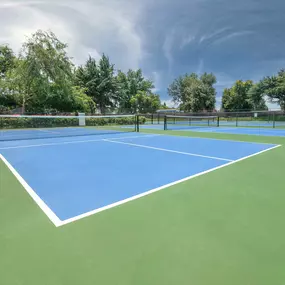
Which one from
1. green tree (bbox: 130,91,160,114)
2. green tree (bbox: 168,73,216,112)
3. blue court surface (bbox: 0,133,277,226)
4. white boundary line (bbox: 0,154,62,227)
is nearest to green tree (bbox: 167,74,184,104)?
green tree (bbox: 168,73,216,112)

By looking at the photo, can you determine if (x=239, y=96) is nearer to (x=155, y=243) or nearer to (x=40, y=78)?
(x=40, y=78)

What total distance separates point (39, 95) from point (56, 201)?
21139 mm

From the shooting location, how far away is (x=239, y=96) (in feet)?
133

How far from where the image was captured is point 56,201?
110 inches

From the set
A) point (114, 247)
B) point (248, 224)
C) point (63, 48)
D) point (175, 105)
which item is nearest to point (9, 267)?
point (114, 247)

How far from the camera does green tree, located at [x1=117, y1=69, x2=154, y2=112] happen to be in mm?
37969

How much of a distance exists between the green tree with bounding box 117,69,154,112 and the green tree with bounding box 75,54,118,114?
290 centimetres

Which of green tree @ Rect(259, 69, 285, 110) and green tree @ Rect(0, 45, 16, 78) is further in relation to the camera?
green tree @ Rect(259, 69, 285, 110)

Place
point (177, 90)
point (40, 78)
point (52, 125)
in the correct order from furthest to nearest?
point (177, 90) < point (40, 78) < point (52, 125)

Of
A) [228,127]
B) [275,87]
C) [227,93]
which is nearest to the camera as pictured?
[228,127]

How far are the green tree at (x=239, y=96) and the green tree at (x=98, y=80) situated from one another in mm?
22643

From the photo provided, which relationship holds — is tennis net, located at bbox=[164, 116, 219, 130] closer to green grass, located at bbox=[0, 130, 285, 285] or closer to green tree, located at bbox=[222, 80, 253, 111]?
green grass, located at bbox=[0, 130, 285, 285]

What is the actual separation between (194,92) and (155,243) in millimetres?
41192

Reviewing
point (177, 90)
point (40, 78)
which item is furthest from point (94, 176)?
point (177, 90)
